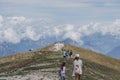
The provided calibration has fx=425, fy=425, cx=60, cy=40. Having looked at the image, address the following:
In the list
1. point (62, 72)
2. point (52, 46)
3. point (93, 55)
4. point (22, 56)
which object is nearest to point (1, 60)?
point (22, 56)

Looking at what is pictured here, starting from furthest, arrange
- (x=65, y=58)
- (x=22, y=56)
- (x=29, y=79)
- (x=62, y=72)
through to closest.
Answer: (x=22, y=56), (x=65, y=58), (x=29, y=79), (x=62, y=72)

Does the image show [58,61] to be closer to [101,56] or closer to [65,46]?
[65,46]

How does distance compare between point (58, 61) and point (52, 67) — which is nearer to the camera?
point (52, 67)

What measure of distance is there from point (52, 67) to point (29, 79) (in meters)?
24.0

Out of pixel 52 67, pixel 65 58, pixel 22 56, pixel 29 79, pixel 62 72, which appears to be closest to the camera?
pixel 62 72

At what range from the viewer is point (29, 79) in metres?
66.7

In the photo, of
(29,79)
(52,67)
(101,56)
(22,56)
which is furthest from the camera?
(101,56)

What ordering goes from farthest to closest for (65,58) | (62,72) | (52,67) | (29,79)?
(65,58), (52,67), (29,79), (62,72)

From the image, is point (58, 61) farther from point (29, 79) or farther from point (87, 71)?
point (29, 79)

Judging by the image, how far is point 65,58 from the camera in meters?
99.9

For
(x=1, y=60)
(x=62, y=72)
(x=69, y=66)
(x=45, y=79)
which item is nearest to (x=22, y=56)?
(x=1, y=60)

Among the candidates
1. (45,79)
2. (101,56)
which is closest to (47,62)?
(45,79)

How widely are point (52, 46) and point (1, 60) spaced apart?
57.5 feet

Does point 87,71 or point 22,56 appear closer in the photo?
point 87,71
